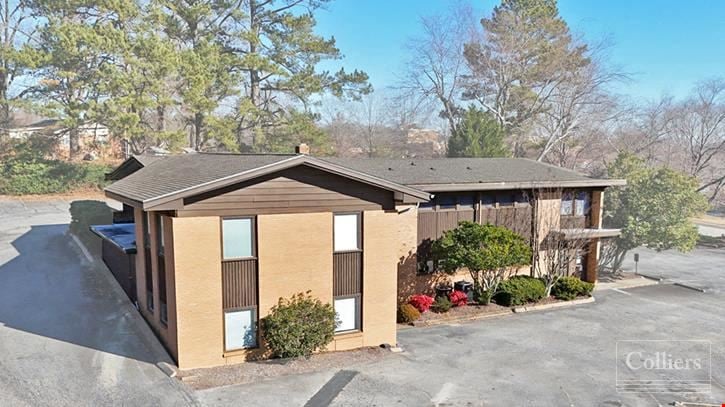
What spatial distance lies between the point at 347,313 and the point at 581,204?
14.5 metres

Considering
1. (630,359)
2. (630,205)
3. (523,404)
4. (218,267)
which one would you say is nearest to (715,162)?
(630,205)

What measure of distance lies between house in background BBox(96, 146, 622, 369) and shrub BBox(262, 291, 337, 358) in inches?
10.7

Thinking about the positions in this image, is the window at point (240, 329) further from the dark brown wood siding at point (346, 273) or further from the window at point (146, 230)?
the window at point (146, 230)

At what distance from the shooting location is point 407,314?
57.7 feet

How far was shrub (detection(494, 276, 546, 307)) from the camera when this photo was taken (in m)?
20.0

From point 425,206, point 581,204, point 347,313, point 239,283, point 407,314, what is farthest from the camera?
point 581,204

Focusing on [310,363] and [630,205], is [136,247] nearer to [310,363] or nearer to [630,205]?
[310,363]

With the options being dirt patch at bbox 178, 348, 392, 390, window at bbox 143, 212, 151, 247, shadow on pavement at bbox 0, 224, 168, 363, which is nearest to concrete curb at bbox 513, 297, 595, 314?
dirt patch at bbox 178, 348, 392, 390

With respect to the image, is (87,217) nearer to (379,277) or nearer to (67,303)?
(67,303)

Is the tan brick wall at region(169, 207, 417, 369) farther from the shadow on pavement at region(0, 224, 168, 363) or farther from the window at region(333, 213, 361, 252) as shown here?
the shadow on pavement at region(0, 224, 168, 363)

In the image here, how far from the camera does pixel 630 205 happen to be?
93.1 feet

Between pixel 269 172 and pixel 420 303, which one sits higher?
pixel 269 172

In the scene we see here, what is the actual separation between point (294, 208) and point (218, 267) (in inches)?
96.4

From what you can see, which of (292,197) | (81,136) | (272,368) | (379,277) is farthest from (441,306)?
(81,136)
